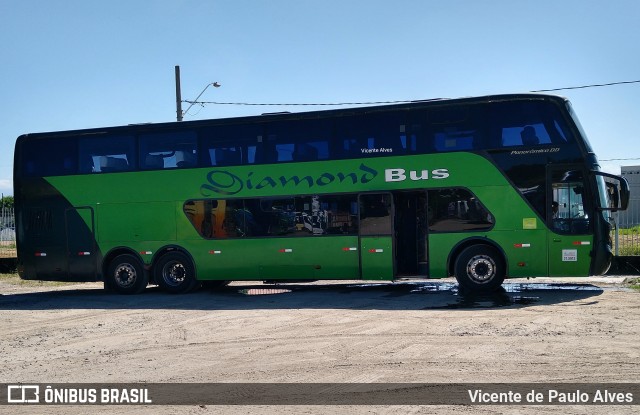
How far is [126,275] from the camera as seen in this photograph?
17266mm

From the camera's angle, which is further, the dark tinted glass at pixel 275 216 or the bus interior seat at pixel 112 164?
the bus interior seat at pixel 112 164

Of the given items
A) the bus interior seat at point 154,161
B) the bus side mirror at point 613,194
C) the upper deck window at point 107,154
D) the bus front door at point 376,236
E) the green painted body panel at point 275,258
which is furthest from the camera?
the upper deck window at point 107,154

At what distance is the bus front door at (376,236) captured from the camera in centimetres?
1530

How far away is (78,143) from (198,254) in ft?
14.2

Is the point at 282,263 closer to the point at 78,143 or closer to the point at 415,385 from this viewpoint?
the point at 78,143

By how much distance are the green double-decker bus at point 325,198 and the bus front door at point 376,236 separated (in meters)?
0.02

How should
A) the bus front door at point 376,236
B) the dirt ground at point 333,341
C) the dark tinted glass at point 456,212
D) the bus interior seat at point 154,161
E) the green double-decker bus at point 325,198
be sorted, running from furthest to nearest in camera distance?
the bus interior seat at point 154,161 → the bus front door at point 376,236 → the dark tinted glass at point 456,212 → the green double-decker bus at point 325,198 → the dirt ground at point 333,341

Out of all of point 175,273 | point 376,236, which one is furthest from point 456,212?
Answer: point 175,273

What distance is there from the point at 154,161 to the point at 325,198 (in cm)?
452

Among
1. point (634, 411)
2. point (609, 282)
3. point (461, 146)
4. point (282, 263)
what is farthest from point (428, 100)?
point (634, 411)

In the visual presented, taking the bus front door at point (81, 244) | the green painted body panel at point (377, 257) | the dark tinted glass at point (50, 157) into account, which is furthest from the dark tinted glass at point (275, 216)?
the dark tinted glass at point (50, 157)

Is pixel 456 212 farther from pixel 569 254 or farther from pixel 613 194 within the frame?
pixel 613 194

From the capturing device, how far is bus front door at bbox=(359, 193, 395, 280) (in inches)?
602

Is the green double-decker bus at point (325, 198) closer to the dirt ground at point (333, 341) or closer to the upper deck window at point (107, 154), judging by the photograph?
the upper deck window at point (107, 154)
